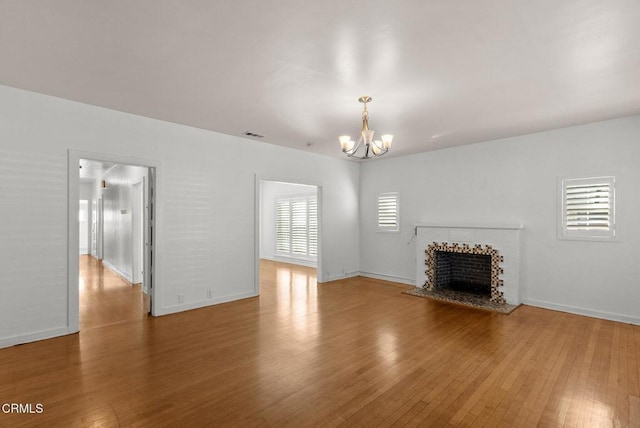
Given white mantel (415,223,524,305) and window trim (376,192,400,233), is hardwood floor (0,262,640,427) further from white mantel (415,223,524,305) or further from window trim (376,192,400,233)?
window trim (376,192,400,233)

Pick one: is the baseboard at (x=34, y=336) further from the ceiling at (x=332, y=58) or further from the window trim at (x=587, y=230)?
the window trim at (x=587, y=230)

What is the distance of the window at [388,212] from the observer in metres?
7.00

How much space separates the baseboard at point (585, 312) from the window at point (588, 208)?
3.46ft

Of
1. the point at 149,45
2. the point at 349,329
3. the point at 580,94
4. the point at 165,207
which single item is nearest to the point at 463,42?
the point at 580,94

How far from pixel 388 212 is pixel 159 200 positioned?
4607mm

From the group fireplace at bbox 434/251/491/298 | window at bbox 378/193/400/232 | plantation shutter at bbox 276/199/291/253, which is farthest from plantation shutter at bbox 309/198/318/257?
fireplace at bbox 434/251/491/298

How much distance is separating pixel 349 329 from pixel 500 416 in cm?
197

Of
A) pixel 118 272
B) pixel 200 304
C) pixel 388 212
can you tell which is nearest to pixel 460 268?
pixel 388 212

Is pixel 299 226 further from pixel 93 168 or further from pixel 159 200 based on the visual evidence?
pixel 93 168

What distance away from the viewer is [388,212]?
716 cm

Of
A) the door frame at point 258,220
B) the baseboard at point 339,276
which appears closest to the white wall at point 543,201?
the baseboard at point 339,276

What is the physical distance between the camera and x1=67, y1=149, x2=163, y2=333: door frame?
380cm

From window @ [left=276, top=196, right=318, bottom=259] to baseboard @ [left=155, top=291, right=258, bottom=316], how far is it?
12.0ft

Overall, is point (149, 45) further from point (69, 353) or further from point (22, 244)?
point (69, 353)
